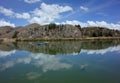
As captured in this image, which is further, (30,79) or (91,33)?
(91,33)

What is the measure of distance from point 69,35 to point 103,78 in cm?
13363

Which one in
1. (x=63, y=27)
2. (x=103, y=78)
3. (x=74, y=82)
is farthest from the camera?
Answer: (x=63, y=27)

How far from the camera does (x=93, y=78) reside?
16156 millimetres

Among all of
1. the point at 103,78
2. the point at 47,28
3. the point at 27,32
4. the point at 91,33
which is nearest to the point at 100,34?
the point at 91,33

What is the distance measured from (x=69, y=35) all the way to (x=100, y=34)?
24635 millimetres

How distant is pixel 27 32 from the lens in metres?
169

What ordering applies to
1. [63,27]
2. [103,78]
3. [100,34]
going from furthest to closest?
[63,27]
[100,34]
[103,78]

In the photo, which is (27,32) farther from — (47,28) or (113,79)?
(113,79)

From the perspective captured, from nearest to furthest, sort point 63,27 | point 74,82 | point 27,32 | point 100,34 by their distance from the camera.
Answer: point 74,82
point 100,34
point 63,27
point 27,32

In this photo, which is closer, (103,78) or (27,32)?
(103,78)

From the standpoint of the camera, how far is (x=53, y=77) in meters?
16.7

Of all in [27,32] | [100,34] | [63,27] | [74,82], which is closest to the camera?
[74,82]

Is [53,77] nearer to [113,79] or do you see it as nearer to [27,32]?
[113,79]

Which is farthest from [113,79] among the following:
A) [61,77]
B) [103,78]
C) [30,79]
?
[30,79]
